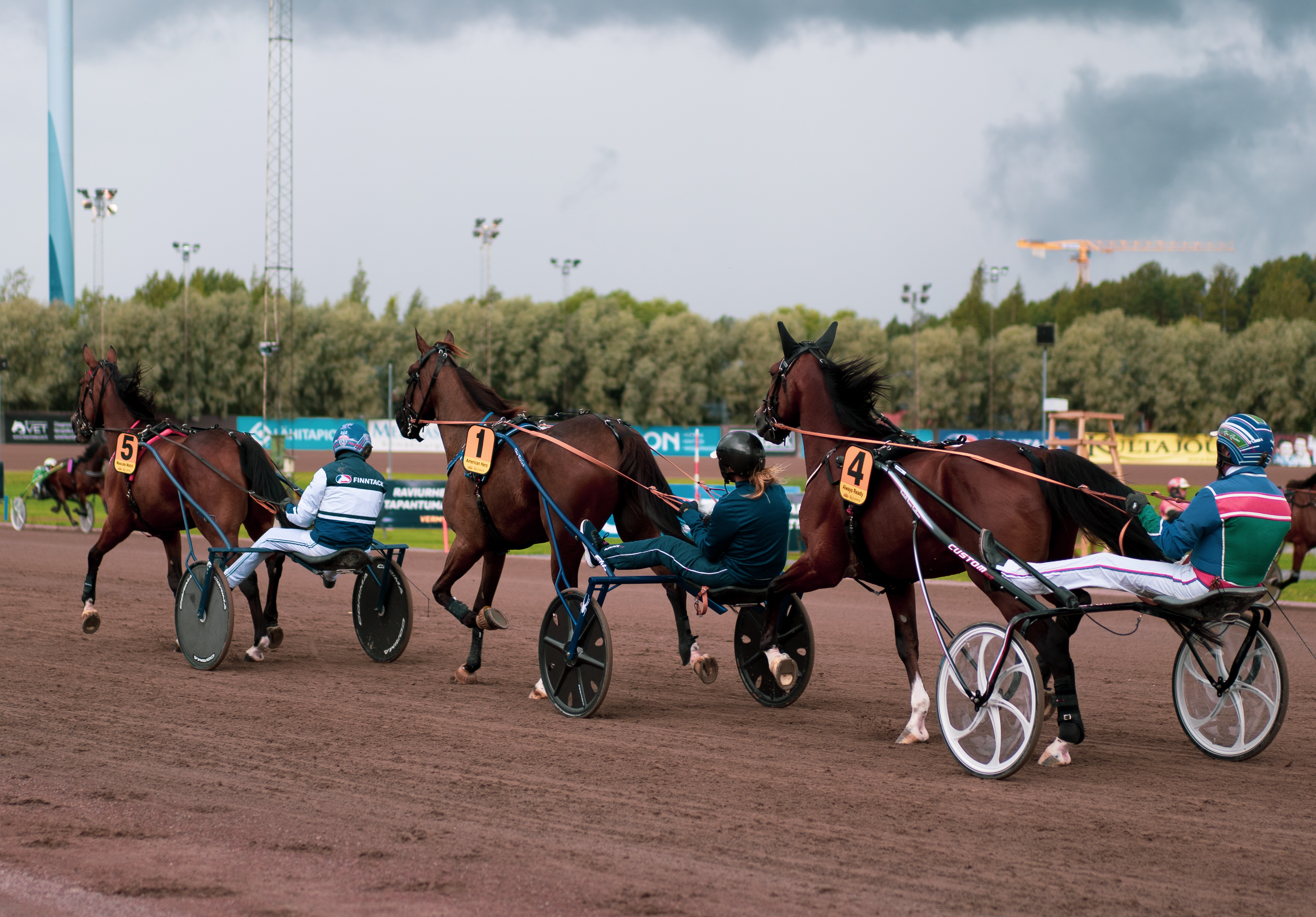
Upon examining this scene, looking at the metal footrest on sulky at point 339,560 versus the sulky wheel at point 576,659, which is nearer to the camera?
the sulky wheel at point 576,659

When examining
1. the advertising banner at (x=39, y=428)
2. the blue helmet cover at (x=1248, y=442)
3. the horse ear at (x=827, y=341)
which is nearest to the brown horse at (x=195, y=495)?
the horse ear at (x=827, y=341)

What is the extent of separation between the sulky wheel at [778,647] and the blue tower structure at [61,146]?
158 feet

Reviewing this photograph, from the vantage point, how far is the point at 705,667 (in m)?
6.25

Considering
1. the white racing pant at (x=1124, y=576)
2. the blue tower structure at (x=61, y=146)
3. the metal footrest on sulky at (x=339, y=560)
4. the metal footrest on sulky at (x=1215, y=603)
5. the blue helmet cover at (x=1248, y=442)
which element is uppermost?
the blue tower structure at (x=61, y=146)

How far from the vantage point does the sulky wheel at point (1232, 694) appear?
538 centimetres

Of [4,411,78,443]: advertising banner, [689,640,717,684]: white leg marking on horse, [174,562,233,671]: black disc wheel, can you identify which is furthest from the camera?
[4,411,78,443]: advertising banner

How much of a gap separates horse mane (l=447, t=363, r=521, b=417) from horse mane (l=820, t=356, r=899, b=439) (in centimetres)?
243

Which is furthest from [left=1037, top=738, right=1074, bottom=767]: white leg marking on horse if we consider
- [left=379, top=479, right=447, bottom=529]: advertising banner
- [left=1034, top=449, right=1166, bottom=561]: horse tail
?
[left=379, top=479, right=447, bottom=529]: advertising banner

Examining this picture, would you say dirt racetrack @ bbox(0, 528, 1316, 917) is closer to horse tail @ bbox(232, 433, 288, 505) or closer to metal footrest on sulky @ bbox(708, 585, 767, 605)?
metal footrest on sulky @ bbox(708, 585, 767, 605)

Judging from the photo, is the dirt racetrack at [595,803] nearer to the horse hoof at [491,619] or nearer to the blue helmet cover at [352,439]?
the horse hoof at [491,619]

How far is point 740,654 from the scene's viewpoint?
285 inches

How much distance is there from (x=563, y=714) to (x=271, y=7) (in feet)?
125

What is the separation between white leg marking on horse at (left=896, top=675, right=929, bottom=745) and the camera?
6035 millimetres

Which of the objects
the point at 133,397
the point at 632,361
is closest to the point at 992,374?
the point at 632,361
